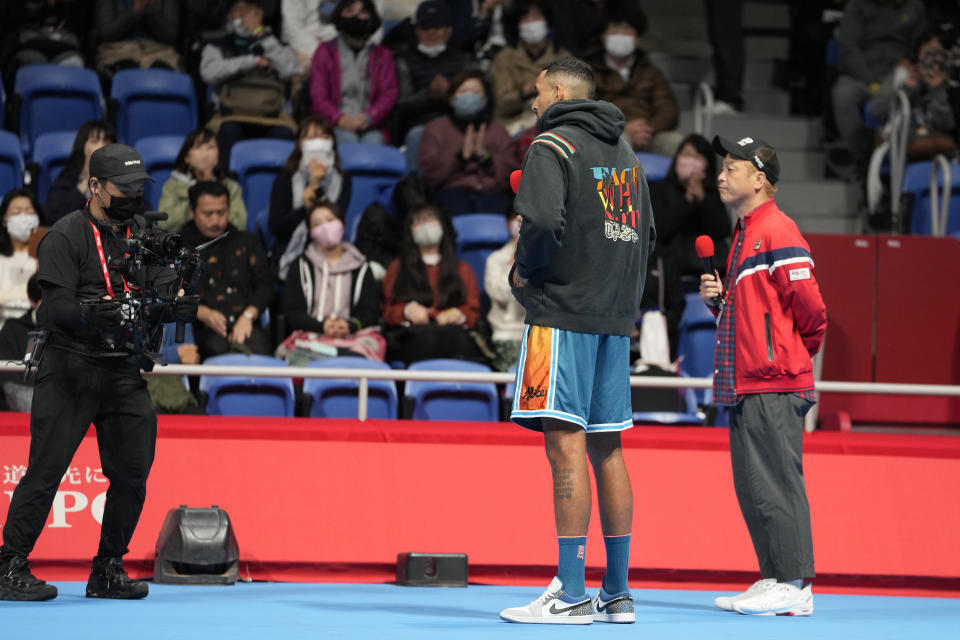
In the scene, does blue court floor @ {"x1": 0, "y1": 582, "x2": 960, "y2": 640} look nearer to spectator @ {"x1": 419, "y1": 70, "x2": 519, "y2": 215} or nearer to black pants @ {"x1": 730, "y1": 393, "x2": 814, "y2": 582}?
black pants @ {"x1": 730, "y1": 393, "x2": 814, "y2": 582}

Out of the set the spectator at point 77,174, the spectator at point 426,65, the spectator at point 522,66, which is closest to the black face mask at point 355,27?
the spectator at point 426,65

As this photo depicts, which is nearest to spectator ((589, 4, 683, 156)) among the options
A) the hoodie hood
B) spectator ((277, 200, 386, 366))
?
spectator ((277, 200, 386, 366))

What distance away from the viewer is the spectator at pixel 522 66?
11.5 metres

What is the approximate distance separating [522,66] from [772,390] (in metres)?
6.28

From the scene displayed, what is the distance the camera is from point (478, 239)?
405 inches

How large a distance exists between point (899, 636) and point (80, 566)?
3.92m

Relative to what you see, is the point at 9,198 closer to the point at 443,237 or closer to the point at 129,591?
the point at 443,237

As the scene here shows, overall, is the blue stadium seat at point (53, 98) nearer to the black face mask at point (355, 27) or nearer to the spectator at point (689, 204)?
the black face mask at point (355, 27)

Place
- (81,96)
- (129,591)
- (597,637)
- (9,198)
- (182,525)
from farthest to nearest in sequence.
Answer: (81,96) → (9,198) → (182,525) → (129,591) → (597,637)

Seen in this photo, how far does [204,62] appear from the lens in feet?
37.1

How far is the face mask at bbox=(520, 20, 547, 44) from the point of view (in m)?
11.7

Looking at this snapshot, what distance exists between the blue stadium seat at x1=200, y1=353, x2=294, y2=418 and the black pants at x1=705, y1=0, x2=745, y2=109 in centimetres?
583

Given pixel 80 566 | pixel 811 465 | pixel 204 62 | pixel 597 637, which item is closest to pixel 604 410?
pixel 597 637

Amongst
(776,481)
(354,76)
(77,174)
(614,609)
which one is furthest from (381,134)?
(614,609)
